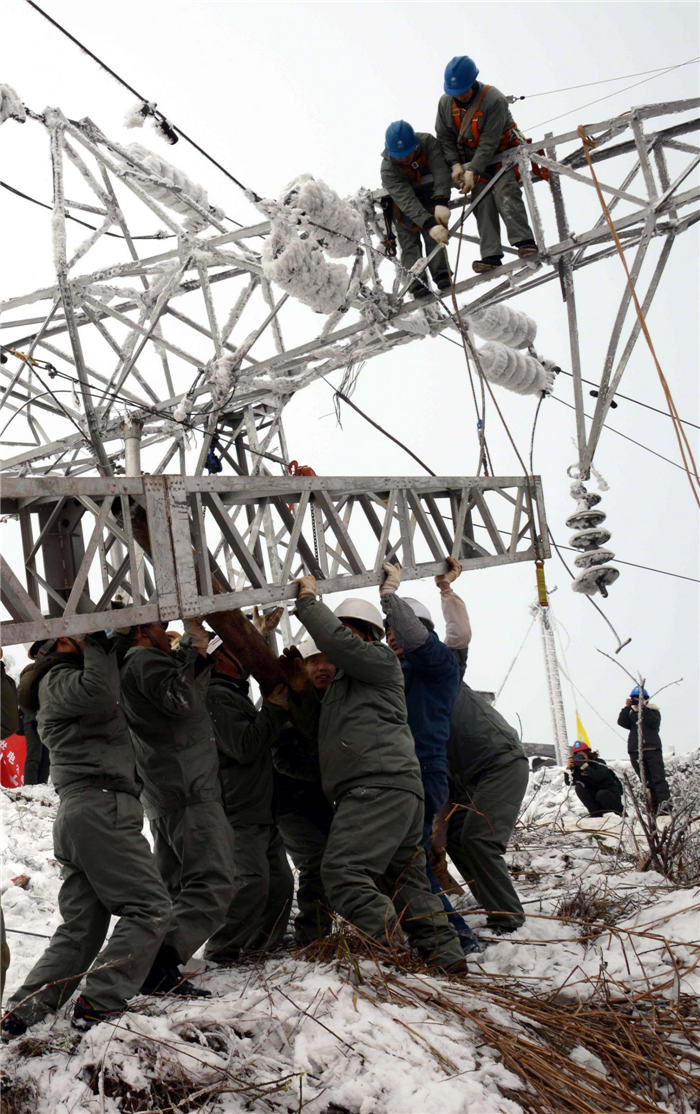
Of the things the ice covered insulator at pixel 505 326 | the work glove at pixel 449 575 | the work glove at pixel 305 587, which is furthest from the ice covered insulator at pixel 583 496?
the work glove at pixel 305 587

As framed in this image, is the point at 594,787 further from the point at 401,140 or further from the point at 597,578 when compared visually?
the point at 401,140

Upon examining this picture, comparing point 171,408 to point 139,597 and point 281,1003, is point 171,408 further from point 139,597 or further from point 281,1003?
point 281,1003

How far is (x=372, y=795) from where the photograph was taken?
5141 millimetres

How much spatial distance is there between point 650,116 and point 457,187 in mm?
1556

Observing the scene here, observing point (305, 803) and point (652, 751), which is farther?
point (652, 751)

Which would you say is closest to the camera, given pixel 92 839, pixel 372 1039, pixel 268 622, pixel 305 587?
pixel 372 1039

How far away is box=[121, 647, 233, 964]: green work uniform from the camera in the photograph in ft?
17.1

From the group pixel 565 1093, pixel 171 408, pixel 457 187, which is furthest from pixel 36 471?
pixel 565 1093

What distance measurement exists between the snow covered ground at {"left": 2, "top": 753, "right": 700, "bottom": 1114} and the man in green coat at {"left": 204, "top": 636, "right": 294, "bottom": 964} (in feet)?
1.41

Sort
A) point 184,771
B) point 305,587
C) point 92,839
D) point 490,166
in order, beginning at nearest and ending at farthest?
1. point 92,839
2. point 184,771
3. point 305,587
4. point 490,166

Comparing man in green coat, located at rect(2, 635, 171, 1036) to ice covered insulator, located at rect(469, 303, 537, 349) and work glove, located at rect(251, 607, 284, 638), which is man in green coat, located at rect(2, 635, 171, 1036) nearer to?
work glove, located at rect(251, 607, 284, 638)

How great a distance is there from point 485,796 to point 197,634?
7.39ft

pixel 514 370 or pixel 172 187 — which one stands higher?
pixel 172 187

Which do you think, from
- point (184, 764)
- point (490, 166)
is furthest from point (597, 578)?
point (184, 764)
